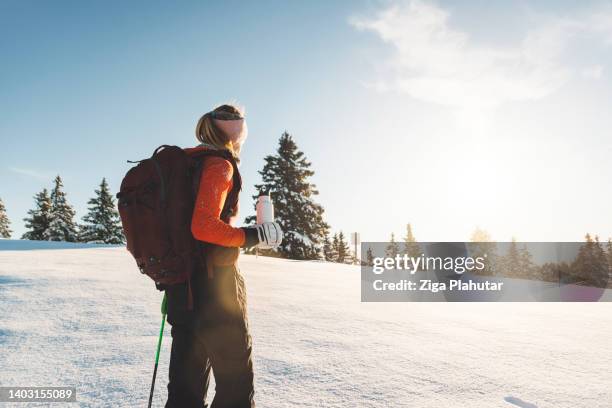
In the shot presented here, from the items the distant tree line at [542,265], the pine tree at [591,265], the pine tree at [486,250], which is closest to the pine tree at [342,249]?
the distant tree line at [542,265]

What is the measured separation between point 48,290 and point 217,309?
4581 mm

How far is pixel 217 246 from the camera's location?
1.84 meters

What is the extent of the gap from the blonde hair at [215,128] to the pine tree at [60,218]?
1763 inches

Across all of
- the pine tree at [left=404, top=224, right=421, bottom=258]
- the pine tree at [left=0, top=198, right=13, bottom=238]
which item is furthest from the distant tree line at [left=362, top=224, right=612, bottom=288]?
the pine tree at [left=0, top=198, right=13, bottom=238]

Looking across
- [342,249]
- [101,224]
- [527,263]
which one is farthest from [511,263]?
[101,224]

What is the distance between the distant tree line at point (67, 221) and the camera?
3994cm

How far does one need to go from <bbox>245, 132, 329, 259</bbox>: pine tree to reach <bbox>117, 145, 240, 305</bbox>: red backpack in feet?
83.0

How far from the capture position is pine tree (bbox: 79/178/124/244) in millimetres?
39844

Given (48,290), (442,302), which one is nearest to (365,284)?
(442,302)

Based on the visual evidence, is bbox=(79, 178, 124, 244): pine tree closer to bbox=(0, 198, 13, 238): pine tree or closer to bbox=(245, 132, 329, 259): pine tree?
bbox=(0, 198, 13, 238): pine tree

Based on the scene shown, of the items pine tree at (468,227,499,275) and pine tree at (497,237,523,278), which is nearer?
pine tree at (468,227,499,275)

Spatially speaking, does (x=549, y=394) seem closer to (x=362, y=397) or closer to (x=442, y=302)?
(x=362, y=397)

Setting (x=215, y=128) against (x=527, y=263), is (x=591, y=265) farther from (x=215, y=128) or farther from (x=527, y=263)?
(x=215, y=128)

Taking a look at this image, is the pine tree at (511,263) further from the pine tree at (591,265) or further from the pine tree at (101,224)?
the pine tree at (101,224)
